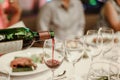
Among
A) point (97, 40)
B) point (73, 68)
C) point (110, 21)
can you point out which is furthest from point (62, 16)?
point (73, 68)

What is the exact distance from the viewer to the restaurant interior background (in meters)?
3.12

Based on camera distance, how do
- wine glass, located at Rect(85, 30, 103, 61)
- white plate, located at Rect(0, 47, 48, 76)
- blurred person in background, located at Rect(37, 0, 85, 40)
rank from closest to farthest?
white plate, located at Rect(0, 47, 48, 76), wine glass, located at Rect(85, 30, 103, 61), blurred person in background, located at Rect(37, 0, 85, 40)

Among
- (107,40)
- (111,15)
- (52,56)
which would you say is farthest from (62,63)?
(111,15)

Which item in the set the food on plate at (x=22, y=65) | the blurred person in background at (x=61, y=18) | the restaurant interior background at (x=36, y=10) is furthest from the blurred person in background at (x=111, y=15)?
the food on plate at (x=22, y=65)

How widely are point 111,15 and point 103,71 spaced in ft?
4.24

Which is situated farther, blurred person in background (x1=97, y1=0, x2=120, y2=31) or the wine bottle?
blurred person in background (x1=97, y1=0, x2=120, y2=31)

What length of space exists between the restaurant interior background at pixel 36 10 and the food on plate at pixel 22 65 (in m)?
1.68

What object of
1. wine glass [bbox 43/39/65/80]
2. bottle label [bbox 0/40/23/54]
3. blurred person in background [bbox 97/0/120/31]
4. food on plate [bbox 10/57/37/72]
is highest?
blurred person in background [bbox 97/0/120/31]

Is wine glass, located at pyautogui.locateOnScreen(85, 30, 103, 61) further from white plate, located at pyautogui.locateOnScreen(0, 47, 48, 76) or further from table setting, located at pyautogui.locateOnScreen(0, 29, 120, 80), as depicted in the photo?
white plate, located at pyautogui.locateOnScreen(0, 47, 48, 76)

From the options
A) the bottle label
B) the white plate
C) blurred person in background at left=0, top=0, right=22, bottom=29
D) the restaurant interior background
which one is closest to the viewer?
the bottle label

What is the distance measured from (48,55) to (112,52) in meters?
0.48

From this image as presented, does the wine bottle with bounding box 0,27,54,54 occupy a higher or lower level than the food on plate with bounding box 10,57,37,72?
higher

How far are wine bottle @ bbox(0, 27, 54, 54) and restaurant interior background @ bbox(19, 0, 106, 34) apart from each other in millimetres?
1773

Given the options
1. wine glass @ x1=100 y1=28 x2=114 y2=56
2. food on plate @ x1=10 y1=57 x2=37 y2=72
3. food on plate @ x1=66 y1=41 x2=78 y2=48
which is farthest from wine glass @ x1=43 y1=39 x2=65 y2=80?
wine glass @ x1=100 y1=28 x2=114 y2=56
